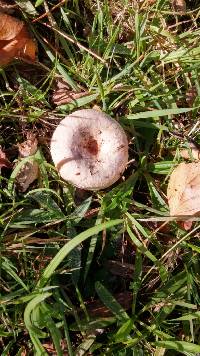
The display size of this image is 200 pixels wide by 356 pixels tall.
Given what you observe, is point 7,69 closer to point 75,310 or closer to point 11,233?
point 11,233

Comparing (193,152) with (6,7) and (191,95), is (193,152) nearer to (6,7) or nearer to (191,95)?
(191,95)

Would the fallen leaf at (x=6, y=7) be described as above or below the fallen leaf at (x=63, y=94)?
above

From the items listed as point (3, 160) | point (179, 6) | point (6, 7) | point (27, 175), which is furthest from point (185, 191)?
point (6, 7)

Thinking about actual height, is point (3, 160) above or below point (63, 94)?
below

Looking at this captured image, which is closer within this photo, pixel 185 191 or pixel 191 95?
pixel 185 191

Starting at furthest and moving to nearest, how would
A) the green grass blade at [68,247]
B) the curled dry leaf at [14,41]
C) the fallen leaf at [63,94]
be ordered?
the fallen leaf at [63,94] < the curled dry leaf at [14,41] < the green grass blade at [68,247]

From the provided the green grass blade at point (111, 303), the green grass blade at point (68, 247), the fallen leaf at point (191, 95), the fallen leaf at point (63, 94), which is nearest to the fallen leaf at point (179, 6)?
the fallen leaf at point (191, 95)

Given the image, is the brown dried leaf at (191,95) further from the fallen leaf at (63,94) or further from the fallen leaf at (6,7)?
the fallen leaf at (6,7)
